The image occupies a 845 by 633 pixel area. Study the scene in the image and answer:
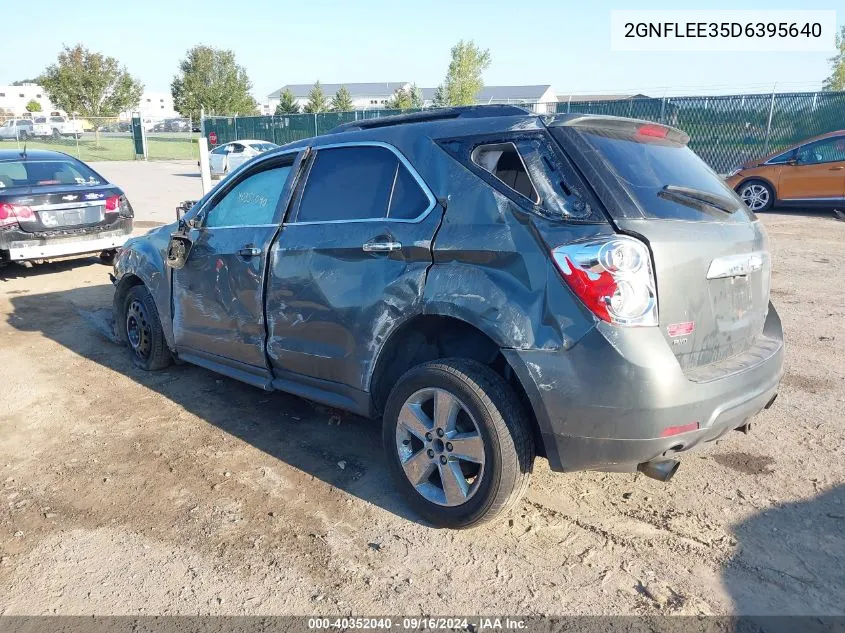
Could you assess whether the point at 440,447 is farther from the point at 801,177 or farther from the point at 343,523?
the point at 801,177

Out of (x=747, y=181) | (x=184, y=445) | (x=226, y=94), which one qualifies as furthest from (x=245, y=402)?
(x=226, y=94)

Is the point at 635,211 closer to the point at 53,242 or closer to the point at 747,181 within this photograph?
the point at 53,242

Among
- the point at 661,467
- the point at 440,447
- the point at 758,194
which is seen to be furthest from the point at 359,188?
the point at 758,194

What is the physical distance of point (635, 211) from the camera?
281 cm

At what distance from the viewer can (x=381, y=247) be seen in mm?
3318

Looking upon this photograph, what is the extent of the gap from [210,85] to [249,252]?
54.8 meters

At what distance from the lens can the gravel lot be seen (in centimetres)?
274

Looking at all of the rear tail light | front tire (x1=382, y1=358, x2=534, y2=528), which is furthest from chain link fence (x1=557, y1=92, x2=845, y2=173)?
front tire (x1=382, y1=358, x2=534, y2=528)

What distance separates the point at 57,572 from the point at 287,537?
0.98 meters

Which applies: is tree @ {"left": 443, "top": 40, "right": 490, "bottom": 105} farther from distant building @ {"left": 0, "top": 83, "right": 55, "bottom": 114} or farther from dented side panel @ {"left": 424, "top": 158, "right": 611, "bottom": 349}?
distant building @ {"left": 0, "top": 83, "right": 55, "bottom": 114}

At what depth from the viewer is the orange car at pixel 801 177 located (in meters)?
12.6

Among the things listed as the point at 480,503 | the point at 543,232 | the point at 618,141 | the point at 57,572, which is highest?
the point at 618,141

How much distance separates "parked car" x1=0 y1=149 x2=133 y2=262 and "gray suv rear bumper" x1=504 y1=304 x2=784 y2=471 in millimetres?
7461

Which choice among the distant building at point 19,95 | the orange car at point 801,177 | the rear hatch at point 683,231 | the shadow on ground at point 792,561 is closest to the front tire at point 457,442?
the rear hatch at point 683,231
